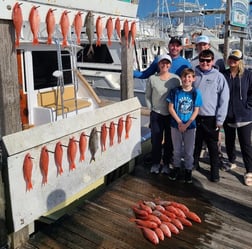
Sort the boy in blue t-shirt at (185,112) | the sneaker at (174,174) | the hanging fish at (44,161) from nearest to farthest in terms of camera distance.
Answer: the hanging fish at (44,161)
the boy in blue t-shirt at (185,112)
the sneaker at (174,174)

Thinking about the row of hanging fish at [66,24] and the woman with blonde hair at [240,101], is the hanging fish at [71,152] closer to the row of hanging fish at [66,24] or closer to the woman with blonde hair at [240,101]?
the row of hanging fish at [66,24]

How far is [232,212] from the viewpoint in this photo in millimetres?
3502

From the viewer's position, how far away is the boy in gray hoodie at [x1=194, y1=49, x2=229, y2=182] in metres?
3.83

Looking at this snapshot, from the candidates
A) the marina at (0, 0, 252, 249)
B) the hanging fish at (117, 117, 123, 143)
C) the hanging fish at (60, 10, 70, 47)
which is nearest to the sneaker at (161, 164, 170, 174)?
the marina at (0, 0, 252, 249)

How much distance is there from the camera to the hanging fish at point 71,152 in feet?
10.5

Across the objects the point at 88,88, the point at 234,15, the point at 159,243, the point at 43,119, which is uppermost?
the point at 234,15

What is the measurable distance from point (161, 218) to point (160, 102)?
4.98 ft

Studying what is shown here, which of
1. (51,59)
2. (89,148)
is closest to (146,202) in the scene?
(89,148)

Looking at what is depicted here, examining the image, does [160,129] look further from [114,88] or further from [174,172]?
[114,88]

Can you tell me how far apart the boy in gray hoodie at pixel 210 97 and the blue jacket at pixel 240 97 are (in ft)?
0.72

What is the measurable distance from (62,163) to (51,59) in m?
3.49

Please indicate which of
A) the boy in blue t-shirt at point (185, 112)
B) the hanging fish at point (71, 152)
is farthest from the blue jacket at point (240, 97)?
the hanging fish at point (71, 152)

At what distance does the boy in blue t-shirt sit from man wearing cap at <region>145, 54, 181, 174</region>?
0.15 m

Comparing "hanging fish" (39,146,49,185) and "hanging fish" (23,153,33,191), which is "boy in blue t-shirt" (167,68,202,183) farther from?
"hanging fish" (23,153,33,191)
